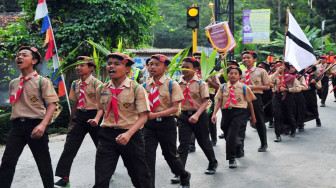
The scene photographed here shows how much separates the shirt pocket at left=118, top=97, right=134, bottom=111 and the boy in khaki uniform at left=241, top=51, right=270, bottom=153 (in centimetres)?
517

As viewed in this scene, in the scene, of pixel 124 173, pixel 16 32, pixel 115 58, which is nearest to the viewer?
pixel 115 58

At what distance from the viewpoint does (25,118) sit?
6129mm

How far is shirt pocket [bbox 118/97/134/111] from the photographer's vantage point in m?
5.38

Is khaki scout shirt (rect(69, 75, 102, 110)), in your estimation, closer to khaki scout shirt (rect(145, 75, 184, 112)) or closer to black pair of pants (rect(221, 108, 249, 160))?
khaki scout shirt (rect(145, 75, 184, 112))

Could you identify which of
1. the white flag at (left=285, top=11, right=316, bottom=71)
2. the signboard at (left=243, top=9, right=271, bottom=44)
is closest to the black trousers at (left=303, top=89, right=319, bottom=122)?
the white flag at (left=285, top=11, right=316, bottom=71)

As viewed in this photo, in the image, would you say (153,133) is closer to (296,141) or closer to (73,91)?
(73,91)

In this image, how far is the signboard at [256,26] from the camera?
24906 millimetres

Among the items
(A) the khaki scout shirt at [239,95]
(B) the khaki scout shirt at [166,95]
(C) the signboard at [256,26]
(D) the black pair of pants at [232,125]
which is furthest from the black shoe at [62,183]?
(C) the signboard at [256,26]

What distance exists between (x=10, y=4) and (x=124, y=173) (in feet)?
56.1

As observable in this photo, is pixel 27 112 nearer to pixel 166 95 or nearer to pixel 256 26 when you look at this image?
→ pixel 166 95

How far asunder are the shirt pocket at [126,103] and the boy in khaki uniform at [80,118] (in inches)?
75.7

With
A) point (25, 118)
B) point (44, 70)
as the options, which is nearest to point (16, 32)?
point (44, 70)

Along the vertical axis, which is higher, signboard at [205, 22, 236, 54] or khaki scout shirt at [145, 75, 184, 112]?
signboard at [205, 22, 236, 54]

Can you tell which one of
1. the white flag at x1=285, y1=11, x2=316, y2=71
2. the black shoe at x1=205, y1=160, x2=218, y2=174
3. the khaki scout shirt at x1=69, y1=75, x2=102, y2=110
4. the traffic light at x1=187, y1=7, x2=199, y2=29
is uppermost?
the traffic light at x1=187, y1=7, x2=199, y2=29
